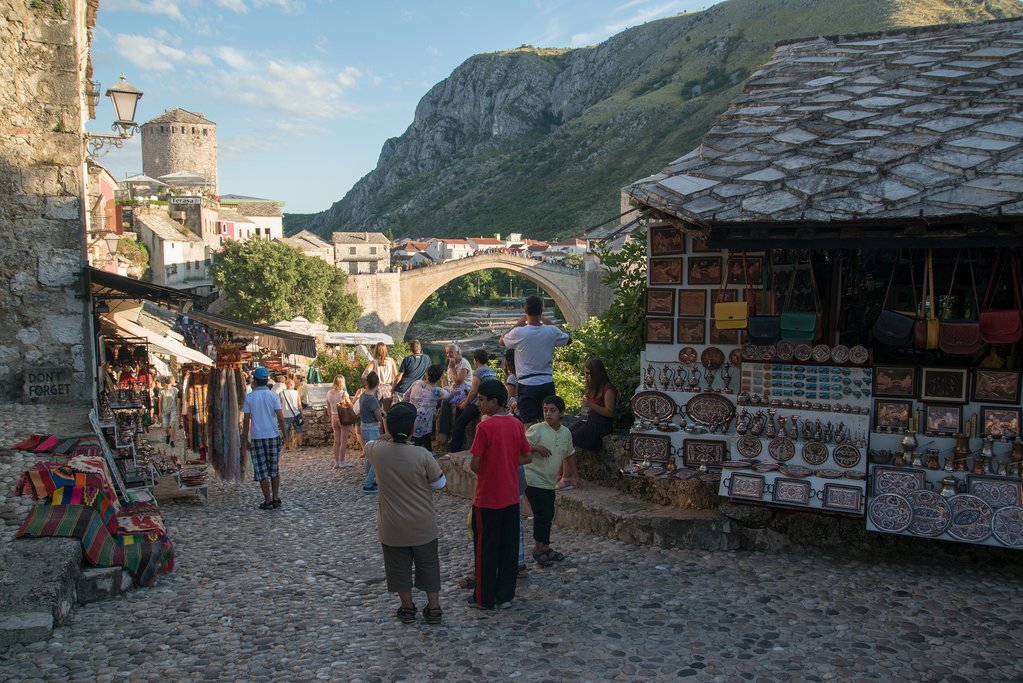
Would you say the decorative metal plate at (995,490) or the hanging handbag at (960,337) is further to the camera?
the hanging handbag at (960,337)

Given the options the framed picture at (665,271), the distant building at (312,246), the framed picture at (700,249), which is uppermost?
the distant building at (312,246)

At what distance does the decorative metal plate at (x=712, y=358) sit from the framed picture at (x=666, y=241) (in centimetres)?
79

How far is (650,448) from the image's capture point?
19.6 ft

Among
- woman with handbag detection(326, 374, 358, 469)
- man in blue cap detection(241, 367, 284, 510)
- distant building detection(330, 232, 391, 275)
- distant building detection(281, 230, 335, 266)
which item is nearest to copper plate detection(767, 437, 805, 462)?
man in blue cap detection(241, 367, 284, 510)

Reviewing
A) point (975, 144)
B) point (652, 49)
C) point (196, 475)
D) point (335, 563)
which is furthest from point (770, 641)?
point (652, 49)

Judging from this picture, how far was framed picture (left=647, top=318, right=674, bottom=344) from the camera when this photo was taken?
6133mm

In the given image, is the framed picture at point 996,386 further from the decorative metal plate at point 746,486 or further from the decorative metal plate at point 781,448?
the decorative metal plate at point 746,486

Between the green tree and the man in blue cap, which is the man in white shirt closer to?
the man in blue cap

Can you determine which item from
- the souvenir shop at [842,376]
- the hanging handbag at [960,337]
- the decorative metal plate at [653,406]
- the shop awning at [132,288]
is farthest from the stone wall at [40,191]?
the hanging handbag at [960,337]

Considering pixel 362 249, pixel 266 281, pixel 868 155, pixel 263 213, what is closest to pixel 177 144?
pixel 263 213

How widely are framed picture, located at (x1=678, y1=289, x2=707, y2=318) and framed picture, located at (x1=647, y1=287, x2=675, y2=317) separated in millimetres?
61

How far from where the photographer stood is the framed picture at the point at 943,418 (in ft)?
16.6

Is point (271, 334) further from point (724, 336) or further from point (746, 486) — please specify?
point (746, 486)

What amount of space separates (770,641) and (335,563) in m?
2.98
